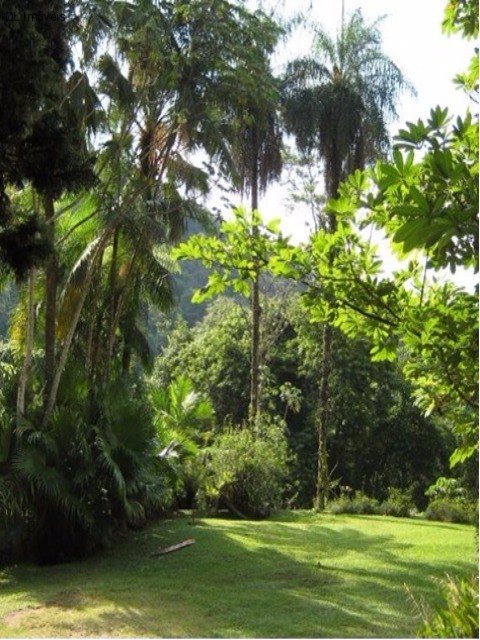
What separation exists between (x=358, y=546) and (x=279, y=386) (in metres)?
15.1

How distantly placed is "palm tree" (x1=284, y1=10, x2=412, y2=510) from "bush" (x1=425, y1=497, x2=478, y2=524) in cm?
379

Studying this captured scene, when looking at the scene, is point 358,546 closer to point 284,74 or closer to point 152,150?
point 152,150

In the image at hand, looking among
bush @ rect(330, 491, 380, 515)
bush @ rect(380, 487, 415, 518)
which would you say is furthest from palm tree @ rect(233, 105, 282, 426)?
bush @ rect(380, 487, 415, 518)

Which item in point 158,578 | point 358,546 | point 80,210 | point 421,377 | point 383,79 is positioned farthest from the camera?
point 383,79

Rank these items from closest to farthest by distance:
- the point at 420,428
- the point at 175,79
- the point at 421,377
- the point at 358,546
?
the point at 421,377 → the point at 358,546 → the point at 175,79 → the point at 420,428

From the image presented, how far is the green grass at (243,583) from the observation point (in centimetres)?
841

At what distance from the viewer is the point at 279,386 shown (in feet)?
92.2

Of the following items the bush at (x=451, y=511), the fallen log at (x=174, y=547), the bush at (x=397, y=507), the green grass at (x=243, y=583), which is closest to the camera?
the green grass at (x=243, y=583)

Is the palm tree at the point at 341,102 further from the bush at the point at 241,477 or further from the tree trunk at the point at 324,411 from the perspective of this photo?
the bush at the point at 241,477

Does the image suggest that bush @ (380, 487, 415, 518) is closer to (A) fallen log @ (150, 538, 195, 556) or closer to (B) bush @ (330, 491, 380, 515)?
(B) bush @ (330, 491, 380, 515)

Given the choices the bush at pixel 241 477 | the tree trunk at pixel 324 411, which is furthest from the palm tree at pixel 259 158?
the bush at pixel 241 477

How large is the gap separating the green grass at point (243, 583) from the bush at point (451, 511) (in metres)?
1.84

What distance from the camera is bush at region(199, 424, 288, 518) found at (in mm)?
17234

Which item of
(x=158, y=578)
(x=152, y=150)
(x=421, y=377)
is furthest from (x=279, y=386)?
(x=421, y=377)
